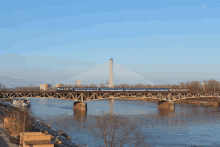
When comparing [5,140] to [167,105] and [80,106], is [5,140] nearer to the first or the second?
[80,106]

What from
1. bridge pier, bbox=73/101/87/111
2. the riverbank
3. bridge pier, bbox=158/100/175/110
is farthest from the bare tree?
bridge pier, bbox=158/100/175/110

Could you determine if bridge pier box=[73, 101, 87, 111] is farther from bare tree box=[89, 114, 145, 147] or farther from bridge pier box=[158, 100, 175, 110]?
bridge pier box=[158, 100, 175, 110]

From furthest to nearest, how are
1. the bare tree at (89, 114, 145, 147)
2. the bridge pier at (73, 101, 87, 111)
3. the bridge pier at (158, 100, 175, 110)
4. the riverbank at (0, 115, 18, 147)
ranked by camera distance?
the bridge pier at (158, 100, 175, 110) → the bridge pier at (73, 101, 87, 111) → the bare tree at (89, 114, 145, 147) → the riverbank at (0, 115, 18, 147)

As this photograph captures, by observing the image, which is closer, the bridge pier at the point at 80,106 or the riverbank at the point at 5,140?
the riverbank at the point at 5,140

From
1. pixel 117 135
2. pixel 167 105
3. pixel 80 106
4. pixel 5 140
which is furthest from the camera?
pixel 167 105

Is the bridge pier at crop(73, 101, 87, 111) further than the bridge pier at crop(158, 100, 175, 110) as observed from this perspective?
No

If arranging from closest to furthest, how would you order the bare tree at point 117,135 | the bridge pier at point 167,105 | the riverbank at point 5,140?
the riverbank at point 5,140, the bare tree at point 117,135, the bridge pier at point 167,105

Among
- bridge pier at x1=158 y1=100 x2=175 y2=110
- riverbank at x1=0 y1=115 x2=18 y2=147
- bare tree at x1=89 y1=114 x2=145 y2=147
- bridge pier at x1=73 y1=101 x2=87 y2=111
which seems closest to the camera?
riverbank at x1=0 y1=115 x2=18 y2=147

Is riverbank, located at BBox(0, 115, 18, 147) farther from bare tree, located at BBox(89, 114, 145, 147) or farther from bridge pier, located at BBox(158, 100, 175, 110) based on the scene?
bridge pier, located at BBox(158, 100, 175, 110)

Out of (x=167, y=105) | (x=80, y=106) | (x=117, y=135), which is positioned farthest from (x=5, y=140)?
(x=167, y=105)

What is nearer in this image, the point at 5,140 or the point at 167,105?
the point at 5,140

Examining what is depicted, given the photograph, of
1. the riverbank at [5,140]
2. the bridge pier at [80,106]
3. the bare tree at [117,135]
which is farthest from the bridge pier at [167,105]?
the riverbank at [5,140]

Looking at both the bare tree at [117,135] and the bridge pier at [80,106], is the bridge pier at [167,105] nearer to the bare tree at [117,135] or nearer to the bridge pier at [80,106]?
the bridge pier at [80,106]
